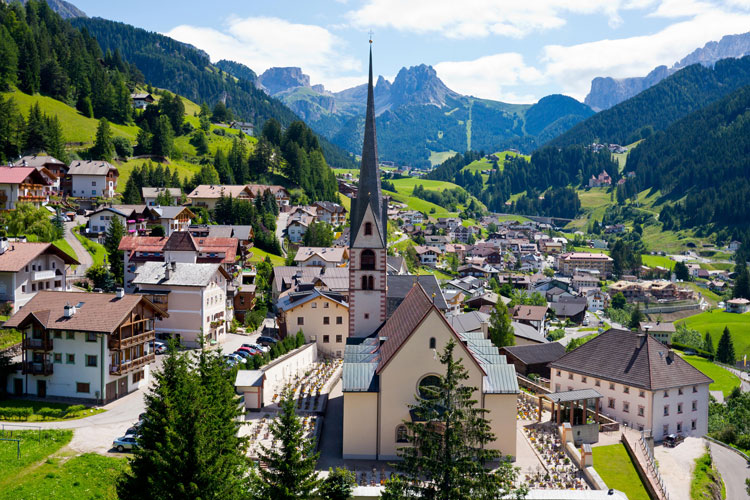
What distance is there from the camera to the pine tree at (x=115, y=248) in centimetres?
6962

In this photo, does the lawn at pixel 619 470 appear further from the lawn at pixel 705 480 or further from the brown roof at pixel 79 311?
the brown roof at pixel 79 311

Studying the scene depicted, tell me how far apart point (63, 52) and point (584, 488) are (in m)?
149

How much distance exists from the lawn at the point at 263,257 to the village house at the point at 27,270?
42348 mm

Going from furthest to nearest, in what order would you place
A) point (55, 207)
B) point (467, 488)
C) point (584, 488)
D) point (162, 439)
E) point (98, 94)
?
point (98, 94) < point (55, 207) < point (584, 488) < point (162, 439) < point (467, 488)

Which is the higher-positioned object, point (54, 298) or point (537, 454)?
point (54, 298)

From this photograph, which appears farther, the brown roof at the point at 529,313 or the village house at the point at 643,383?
the brown roof at the point at 529,313

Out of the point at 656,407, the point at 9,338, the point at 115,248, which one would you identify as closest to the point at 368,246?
the point at 656,407

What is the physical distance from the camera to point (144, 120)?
470 ft

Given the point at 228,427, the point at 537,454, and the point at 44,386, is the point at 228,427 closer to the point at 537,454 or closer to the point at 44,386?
the point at 537,454

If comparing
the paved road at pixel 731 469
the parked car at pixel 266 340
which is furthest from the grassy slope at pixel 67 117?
the paved road at pixel 731 469

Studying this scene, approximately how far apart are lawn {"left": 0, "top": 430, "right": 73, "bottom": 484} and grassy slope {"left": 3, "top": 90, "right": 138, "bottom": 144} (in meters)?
101

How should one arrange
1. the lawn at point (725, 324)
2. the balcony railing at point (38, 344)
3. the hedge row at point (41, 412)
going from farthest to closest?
the lawn at point (725, 324) < the balcony railing at point (38, 344) < the hedge row at point (41, 412)

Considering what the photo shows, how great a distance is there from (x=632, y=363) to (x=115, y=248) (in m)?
59.8

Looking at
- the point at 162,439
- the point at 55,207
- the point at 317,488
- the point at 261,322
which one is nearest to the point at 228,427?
the point at 162,439
